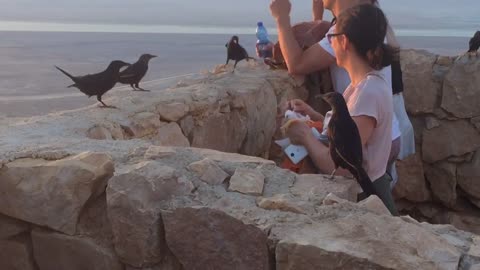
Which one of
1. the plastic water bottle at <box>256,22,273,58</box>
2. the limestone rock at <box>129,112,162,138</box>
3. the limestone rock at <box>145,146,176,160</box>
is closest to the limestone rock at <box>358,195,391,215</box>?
the limestone rock at <box>145,146,176,160</box>

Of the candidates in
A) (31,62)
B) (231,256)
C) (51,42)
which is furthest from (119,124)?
(51,42)

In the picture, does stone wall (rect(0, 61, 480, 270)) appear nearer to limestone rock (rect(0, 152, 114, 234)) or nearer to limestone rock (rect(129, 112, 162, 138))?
limestone rock (rect(0, 152, 114, 234))

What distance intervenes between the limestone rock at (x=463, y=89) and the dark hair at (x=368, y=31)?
143 inches

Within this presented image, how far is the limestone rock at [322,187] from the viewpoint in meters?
2.42

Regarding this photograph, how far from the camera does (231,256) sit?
2.23 meters

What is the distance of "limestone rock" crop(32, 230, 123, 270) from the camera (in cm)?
246

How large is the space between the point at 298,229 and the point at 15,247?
1.19m

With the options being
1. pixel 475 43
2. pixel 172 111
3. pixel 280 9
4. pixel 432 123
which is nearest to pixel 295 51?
pixel 280 9

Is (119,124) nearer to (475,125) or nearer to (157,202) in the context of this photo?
(157,202)

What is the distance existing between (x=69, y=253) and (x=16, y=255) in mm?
271

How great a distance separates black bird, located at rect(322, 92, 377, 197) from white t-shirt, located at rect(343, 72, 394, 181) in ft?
0.56

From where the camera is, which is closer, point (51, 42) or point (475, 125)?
point (475, 125)

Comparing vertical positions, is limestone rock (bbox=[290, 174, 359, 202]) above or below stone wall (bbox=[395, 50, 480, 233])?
above

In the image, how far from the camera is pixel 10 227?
8.63ft
